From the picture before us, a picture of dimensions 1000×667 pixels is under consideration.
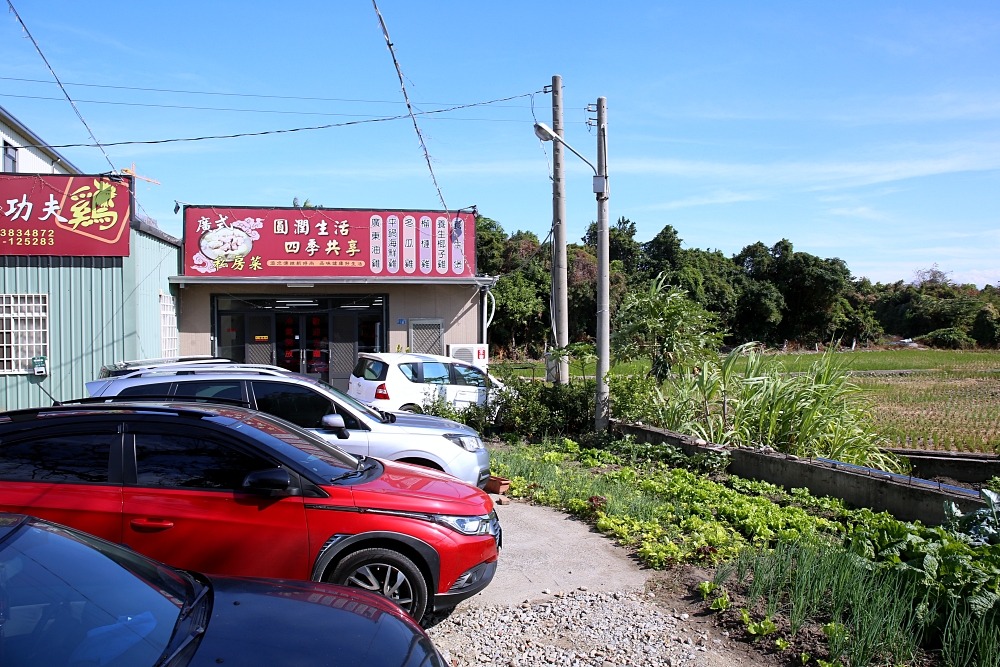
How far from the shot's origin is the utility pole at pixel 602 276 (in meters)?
12.1

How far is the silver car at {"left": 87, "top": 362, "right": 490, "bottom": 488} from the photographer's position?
25.4ft

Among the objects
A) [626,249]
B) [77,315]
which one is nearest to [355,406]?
[77,315]

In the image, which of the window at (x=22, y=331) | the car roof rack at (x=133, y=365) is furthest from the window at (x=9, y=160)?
the car roof rack at (x=133, y=365)

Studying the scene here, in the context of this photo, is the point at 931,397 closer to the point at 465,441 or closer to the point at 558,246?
the point at 558,246

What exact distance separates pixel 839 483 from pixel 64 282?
50.9 ft

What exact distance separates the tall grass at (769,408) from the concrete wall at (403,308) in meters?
8.53

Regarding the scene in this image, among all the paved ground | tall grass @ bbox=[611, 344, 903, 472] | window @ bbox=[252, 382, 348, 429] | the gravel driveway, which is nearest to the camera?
the gravel driveway

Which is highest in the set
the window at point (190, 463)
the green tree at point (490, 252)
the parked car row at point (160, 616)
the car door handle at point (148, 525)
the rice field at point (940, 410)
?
the green tree at point (490, 252)

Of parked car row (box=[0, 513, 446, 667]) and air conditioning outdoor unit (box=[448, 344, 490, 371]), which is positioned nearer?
parked car row (box=[0, 513, 446, 667])

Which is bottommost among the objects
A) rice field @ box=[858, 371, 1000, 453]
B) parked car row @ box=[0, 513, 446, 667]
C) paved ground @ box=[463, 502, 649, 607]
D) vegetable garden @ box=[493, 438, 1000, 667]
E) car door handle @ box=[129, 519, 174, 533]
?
rice field @ box=[858, 371, 1000, 453]

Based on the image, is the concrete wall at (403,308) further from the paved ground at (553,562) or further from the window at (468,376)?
the paved ground at (553,562)

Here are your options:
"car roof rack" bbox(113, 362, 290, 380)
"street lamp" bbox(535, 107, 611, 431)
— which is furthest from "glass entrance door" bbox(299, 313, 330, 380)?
"car roof rack" bbox(113, 362, 290, 380)

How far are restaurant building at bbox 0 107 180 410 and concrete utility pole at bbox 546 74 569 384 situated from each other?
356 inches

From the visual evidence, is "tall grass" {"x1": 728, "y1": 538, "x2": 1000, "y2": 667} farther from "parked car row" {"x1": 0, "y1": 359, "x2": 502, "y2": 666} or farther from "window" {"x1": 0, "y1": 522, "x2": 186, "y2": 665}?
"window" {"x1": 0, "y1": 522, "x2": 186, "y2": 665}
